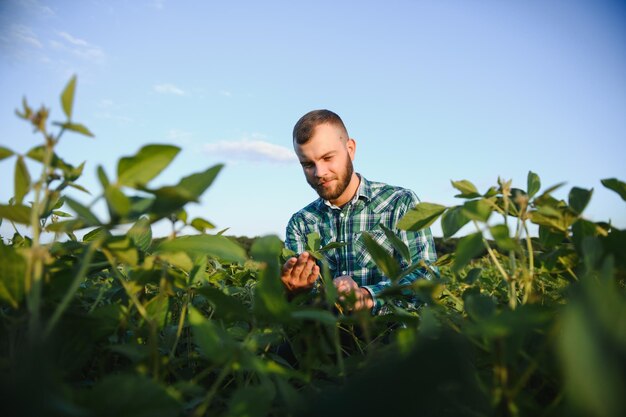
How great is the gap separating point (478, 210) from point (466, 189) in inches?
1.5

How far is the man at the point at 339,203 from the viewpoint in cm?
262

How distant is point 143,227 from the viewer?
1.69ft

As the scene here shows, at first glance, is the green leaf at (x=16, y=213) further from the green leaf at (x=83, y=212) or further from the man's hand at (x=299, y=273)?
the man's hand at (x=299, y=273)

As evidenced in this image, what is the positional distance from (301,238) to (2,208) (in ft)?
8.67

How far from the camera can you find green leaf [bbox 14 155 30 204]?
0.38 meters

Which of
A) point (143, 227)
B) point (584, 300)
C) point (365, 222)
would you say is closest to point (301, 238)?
point (365, 222)

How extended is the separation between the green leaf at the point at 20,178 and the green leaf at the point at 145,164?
98 mm

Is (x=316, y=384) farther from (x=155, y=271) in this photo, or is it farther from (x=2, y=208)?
(x=2, y=208)

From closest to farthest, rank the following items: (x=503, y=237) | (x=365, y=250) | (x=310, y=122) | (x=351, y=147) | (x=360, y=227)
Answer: (x=503, y=237) < (x=365, y=250) < (x=360, y=227) < (x=310, y=122) < (x=351, y=147)

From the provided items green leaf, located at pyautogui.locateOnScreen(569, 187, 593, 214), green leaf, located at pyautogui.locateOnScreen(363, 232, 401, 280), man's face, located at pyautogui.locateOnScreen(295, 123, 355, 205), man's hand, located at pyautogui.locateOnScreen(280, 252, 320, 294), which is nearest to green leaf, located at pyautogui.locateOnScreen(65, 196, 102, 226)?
green leaf, located at pyautogui.locateOnScreen(363, 232, 401, 280)

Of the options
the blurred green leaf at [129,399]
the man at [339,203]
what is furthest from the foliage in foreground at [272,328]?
the man at [339,203]

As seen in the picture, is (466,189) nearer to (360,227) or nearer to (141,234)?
(141,234)

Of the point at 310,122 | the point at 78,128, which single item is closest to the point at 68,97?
the point at 78,128

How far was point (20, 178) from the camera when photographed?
38 centimetres
